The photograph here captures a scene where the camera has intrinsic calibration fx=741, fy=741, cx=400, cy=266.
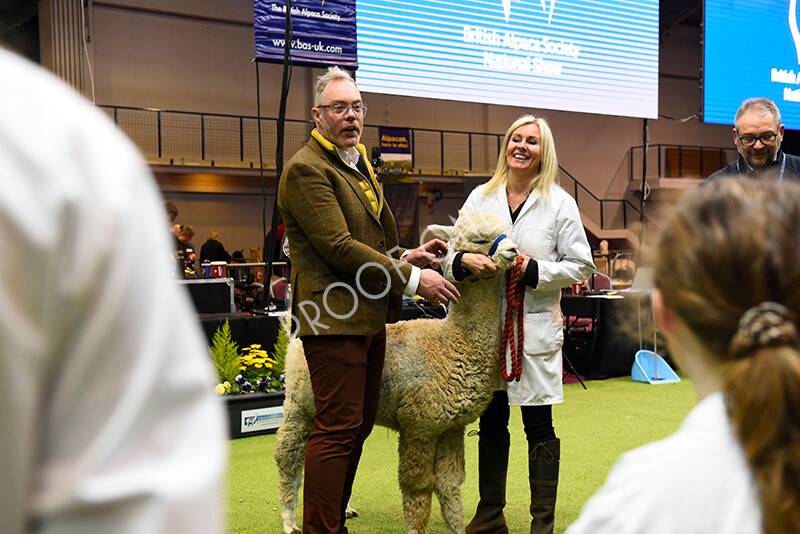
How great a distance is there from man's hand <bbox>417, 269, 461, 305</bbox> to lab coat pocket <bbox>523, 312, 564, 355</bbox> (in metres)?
0.38

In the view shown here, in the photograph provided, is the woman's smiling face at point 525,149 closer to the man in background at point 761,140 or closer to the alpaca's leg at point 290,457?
the man in background at point 761,140

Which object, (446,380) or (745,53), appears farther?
(745,53)

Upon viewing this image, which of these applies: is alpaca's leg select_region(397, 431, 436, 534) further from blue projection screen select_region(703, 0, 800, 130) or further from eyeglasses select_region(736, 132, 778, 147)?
blue projection screen select_region(703, 0, 800, 130)

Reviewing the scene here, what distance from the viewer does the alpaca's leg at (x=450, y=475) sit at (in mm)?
2619

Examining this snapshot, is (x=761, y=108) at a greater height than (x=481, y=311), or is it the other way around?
(x=761, y=108)

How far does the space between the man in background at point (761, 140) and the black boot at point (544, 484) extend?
3.97 ft

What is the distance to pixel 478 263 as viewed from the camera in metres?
2.54

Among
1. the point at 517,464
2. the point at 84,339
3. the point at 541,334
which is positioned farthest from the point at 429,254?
the point at 84,339

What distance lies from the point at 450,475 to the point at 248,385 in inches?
88.3

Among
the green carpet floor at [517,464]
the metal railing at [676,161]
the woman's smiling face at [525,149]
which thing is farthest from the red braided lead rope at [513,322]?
the metal railing at [676,161]

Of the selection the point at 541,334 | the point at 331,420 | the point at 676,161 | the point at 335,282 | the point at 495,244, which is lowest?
the point at 331,420

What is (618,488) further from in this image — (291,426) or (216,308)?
(216,308)

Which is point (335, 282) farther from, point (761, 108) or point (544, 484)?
point (761, 108)

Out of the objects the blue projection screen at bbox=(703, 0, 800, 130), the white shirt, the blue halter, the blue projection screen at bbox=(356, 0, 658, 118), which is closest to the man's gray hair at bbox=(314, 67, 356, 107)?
the blue halter
